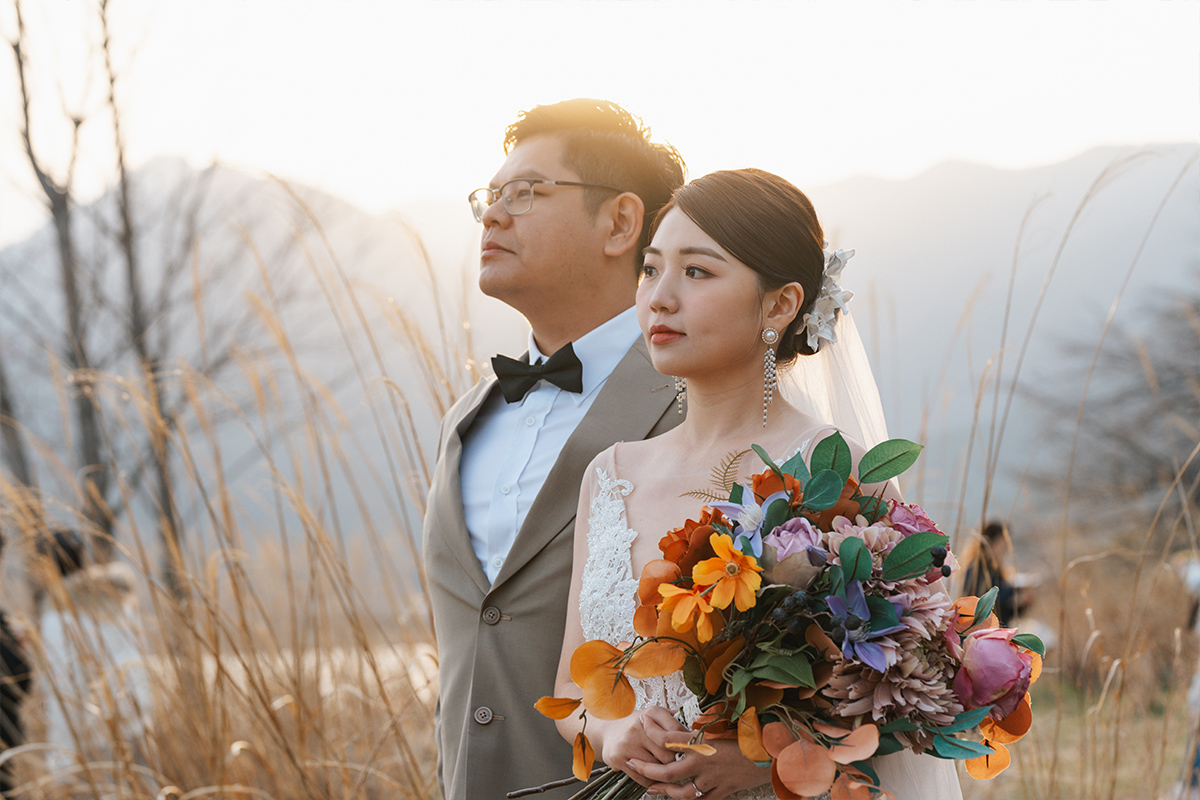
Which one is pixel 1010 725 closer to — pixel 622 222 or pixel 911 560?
pixel 911 560

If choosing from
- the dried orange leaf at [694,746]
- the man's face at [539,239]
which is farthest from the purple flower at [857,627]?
the man's face at [539,239]

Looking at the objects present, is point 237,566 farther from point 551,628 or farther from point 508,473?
point 551,628

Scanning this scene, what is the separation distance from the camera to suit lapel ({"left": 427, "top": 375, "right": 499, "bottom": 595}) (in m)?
2.05

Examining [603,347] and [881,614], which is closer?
[881,614]

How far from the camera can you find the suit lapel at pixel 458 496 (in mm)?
2053

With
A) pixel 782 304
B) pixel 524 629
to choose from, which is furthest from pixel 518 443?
pixel 782 304

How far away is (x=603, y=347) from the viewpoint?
227 cm

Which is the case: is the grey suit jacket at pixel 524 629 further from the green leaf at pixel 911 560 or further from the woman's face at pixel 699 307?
the green leaf at pixel 911 560

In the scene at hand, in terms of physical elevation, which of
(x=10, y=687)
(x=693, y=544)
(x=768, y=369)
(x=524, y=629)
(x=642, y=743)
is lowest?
(x=10, y=687)

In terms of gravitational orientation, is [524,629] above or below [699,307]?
below

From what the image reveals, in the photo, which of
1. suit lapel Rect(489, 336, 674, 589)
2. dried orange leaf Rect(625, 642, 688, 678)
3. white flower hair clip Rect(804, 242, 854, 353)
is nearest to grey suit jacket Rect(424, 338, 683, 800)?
suit lapel Rect(489, 336, 674, 589)

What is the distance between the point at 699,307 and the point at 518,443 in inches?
31.4

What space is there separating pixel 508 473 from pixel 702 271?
0.80 meters

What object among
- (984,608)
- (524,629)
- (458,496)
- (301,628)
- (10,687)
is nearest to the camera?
(984,608)
